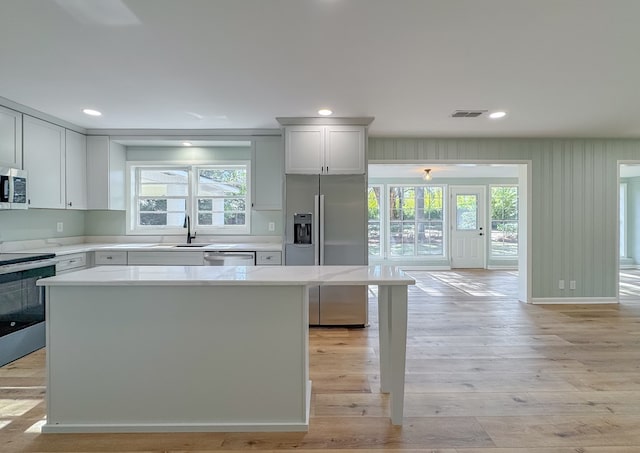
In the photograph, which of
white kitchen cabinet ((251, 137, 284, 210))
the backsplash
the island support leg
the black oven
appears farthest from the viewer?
white kitchen cabinet ((251, 137, 284, 210))

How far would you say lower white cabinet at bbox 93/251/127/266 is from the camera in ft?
13.0

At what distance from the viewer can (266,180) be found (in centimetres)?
429

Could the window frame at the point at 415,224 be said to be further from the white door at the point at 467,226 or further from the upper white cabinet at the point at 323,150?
the upper white cabinet at the point at 323,150

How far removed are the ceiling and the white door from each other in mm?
4653

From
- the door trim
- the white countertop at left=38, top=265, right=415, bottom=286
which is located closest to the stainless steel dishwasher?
the white countertop at left=38, top=265, right=415, bottom=286

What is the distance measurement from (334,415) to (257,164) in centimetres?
300

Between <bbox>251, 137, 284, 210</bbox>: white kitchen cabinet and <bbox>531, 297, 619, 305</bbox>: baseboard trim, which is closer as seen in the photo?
<bbox>251, 137, 284, 210</bbox>: white kitchen cabinet

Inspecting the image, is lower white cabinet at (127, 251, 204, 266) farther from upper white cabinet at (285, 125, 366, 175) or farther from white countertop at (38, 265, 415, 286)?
white countertop at (38, 265, 415, 286)

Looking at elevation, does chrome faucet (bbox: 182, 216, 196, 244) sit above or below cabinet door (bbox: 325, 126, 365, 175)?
below

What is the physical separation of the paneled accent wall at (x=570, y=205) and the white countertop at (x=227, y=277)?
3.56 m

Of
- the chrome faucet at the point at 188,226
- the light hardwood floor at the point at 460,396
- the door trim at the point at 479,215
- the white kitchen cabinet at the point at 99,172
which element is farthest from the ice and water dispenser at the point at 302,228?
the door trim at the point at 479,215

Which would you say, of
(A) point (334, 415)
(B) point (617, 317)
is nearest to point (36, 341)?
(A) point (334, 415)

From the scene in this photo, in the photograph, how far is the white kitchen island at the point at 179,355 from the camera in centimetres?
194

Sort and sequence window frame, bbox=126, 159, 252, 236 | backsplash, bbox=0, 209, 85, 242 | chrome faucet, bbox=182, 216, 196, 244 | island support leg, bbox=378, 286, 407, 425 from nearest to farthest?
1. island support leg, bbox=378, 286, 407, 425
2. backsplash, bbox=0, 209, 85, 242
3. chrome faucet, bbox=182, 216, 196, 244
4. window frame, bbox=126, 159, 252, 236
